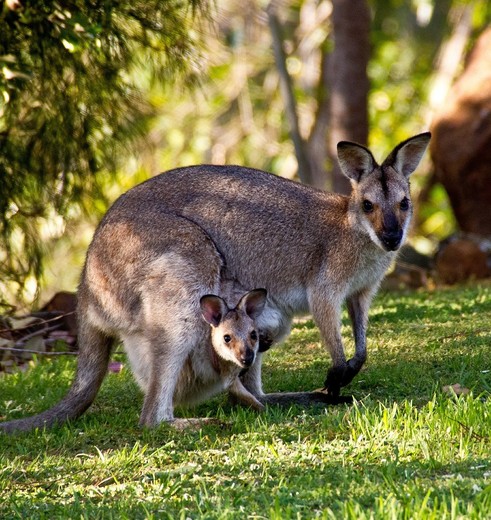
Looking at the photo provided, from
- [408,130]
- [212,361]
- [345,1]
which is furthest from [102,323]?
[408,130]

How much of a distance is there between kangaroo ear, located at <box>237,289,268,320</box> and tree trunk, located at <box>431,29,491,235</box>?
21.5 feet

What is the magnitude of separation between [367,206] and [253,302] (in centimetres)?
97

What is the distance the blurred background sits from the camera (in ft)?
28.8

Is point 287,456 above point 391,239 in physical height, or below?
below

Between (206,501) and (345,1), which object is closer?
(206,501)

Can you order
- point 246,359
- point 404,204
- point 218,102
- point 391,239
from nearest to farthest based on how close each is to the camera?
point 246,359
point 391,239
point 404,204
point 218,102

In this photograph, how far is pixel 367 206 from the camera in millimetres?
6285

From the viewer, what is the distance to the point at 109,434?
219 inches

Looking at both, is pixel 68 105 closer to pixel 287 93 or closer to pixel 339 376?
pixel 339 376

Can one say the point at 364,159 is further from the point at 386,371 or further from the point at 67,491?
the point at 67,491

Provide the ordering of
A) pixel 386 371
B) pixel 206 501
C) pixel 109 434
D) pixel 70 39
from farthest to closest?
pixel 70 39 < pixel 386 371 < pixel 109 434 < pixel 206 501

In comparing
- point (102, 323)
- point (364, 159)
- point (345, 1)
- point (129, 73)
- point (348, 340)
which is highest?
point (345, 1)

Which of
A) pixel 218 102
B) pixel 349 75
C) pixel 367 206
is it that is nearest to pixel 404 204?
pixel 367 206

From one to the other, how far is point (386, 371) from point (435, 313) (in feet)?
6.46
